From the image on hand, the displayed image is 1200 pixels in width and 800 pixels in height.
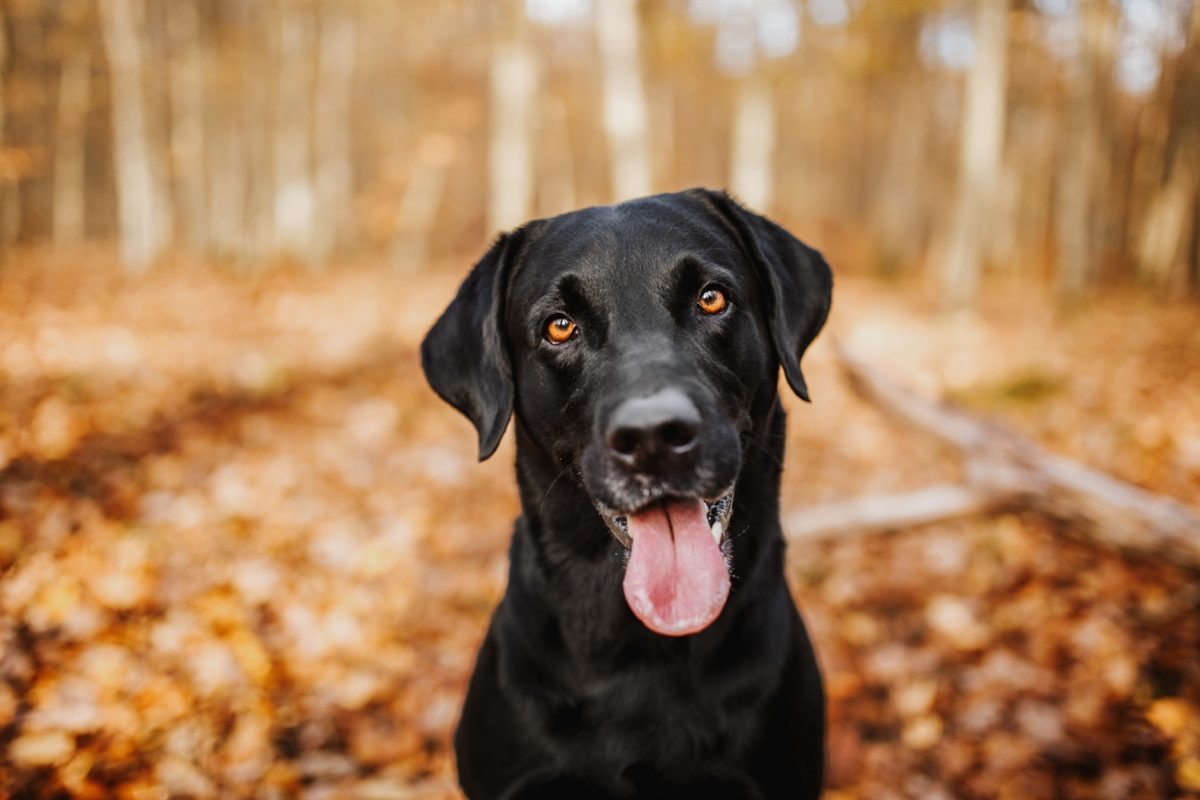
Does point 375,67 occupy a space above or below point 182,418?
above

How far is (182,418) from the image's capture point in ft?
20.7

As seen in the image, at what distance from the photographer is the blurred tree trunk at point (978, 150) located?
11.3m

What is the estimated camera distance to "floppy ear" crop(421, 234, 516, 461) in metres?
2.58

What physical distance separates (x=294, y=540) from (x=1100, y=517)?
4.48 metres

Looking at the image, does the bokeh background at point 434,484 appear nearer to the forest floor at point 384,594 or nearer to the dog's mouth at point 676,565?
the forest floor at point 384,594

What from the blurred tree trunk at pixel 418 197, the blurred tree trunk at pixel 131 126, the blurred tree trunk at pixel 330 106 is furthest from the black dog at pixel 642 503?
the blurred tree trunk at pixel 330 106

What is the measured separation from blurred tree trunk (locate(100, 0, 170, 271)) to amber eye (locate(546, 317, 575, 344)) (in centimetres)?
1697

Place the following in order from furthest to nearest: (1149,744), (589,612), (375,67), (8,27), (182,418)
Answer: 1. (375,67)
2. (8,27)
3. (182,418)
4. (1149,744)
5. (589,612)

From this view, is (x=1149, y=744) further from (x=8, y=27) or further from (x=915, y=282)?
(x=8, y=27)

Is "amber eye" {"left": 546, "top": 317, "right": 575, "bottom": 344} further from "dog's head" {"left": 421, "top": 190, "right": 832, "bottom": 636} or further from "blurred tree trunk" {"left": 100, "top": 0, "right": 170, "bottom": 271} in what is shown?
"blurred tree trunk" {"left": 100, "top": 0, "right": 170, "bottom": 271}

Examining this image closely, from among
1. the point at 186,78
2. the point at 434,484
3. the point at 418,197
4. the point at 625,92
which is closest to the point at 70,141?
the point at 186,78

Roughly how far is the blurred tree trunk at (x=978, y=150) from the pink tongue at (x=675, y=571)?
11.3 meters

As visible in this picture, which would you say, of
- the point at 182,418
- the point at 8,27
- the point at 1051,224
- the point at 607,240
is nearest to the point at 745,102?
the point at 182,418

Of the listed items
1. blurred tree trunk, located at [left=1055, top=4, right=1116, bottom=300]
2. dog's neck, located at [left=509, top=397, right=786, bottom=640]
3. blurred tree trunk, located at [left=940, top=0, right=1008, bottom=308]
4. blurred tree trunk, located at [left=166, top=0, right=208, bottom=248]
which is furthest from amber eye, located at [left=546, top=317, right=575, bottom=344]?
blurred tree trunk, located at [left=166, top=0, right=208, bottom=248]
